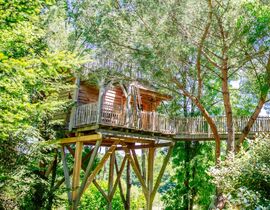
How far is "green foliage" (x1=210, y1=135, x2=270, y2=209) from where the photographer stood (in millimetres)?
6664

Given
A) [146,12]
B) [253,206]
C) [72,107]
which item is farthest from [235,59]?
[72,107]

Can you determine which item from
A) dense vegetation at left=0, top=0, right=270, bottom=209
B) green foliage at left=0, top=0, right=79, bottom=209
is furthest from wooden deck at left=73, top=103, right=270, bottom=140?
green foliage at left=0, top=0, right=79, bottom=209

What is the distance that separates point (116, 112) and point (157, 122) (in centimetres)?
228

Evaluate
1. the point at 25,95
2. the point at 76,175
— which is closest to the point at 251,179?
the point at 25,95

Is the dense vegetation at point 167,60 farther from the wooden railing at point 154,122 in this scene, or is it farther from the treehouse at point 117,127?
the wooden railing at point 154,122

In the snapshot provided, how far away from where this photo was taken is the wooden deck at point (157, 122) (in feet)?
36.9

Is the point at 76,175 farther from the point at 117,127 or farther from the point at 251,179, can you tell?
the point at 251,179

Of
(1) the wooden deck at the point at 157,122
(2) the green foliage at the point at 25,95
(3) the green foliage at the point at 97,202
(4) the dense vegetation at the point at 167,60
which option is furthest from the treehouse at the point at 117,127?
(3) the green foliage at the point at 97,202

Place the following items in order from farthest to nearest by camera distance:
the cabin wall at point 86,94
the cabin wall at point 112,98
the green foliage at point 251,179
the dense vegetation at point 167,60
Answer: the cabin wall at point 112,98, the cabin wall at point 86,94, the dense vegetation at point 167,60, the green foliage at point 251,179

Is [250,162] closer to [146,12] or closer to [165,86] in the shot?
[165,86]

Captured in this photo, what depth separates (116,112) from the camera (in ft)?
37.6

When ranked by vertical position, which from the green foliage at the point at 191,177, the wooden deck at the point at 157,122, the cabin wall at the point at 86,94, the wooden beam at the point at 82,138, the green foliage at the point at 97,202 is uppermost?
the cabin wall at the point at 86,94

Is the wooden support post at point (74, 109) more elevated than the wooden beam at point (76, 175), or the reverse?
the wooden support post at point (74, 109)

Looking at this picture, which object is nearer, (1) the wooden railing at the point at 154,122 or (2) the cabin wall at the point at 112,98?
(1) the wooden railing at the point at 154,122
